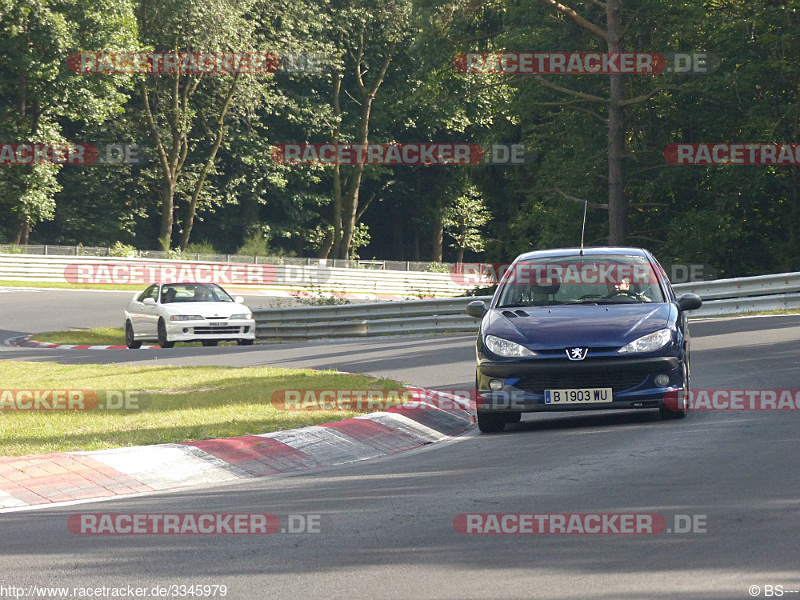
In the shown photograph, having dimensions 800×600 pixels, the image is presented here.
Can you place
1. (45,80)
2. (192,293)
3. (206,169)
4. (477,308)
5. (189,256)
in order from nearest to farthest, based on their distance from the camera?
(477,308), (192,293), (45,80), (189,256), (206,169)

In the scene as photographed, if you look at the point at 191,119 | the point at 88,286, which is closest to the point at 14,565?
the point at 88,286

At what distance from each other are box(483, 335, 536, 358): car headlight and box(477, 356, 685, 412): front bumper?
0.29 ft

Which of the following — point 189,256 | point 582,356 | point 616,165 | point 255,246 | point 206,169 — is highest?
point 206,169

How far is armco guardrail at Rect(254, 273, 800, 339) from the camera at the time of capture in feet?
77.1

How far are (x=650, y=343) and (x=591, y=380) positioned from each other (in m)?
0.63

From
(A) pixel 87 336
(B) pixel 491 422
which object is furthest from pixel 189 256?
(B) pixel 491 422

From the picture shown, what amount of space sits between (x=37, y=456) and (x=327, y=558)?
146 inches

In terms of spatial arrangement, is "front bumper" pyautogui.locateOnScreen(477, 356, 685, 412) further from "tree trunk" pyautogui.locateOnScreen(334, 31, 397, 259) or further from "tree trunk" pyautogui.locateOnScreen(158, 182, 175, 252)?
"tree trunk" pyautogui.locateOnScreen(334, 31, 397, 259)

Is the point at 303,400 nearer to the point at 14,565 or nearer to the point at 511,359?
the point at 511,359

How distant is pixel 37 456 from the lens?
8969mm

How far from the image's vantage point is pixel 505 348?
35.3 feet

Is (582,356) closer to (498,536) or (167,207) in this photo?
(498,536)

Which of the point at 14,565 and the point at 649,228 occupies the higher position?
the point at 649,228

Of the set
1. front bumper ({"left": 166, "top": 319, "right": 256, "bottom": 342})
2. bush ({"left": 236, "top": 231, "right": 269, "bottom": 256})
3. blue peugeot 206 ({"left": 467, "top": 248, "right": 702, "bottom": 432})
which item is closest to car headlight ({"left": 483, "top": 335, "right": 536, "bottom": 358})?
blue peugeot 206 ({"left": 467, "top": 248, "right": 702, "bottom": 432})
